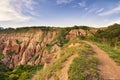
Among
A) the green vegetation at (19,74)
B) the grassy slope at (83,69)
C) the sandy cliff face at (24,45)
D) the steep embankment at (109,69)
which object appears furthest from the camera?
the sandy cliff face at (24,45)

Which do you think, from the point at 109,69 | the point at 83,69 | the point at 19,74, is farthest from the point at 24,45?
the point at 83,69

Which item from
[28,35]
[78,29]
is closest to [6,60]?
[28,35]

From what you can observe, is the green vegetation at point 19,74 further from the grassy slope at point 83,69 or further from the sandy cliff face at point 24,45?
the sandy cliff face at point 24,45

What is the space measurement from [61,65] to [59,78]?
195cm

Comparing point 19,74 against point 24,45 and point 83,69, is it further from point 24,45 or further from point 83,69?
point 24,45

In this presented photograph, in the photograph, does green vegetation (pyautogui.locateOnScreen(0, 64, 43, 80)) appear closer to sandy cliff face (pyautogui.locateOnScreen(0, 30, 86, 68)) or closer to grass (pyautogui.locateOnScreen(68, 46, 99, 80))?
grass (pyautogui.locateOnScreen(68, 46, 99, 80))

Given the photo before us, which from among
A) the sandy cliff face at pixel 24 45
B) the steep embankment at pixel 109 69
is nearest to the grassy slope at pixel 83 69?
the steep embankment at pixel 109 69

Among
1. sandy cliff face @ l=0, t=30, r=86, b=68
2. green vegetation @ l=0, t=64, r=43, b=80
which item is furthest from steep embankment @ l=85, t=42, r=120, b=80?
sandy cliff face @ l=0, t=30, r=86, b=68

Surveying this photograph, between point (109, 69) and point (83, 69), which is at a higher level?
point (83, 69)

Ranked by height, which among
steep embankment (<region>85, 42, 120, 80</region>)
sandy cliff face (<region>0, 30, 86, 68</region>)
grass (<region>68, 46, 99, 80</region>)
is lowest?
sandy cliff face (<region>0, 30, 86, 68</region>)

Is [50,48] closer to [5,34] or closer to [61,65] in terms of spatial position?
[5,34]

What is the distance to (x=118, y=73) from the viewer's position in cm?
1433

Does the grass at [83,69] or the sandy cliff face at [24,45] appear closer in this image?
the grass at [83,69]

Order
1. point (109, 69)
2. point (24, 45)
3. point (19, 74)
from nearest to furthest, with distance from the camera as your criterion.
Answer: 1. point (109, 69)
2. point (19, 74)
3. point (24, 45)
